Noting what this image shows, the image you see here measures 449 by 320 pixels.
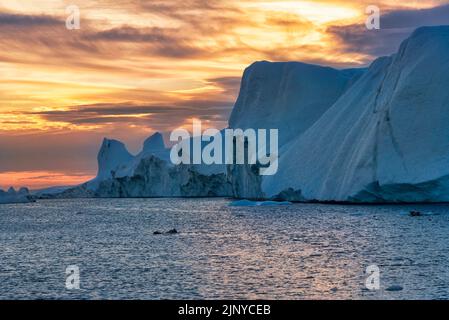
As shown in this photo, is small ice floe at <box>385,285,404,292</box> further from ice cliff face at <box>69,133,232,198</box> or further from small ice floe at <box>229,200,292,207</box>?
ice cliff face at <box>69,133,232,198</box>

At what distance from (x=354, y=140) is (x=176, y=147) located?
192 feet

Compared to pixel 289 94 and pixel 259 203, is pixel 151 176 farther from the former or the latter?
pixel 259 203

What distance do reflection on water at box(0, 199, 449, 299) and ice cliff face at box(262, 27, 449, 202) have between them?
7917 millimetres

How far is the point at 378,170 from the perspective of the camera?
62.3 meters

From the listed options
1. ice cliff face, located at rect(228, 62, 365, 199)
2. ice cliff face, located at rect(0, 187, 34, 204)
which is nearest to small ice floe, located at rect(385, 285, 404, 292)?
ice cliff face, located at rect(228, 62, 365, 199)

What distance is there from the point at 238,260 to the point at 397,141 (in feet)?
121

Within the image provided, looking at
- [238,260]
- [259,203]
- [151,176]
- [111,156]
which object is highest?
[111,156]

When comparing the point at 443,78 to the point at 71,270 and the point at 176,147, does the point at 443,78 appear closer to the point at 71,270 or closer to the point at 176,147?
the point at 71,270

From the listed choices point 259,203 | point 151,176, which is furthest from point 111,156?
point 259,203

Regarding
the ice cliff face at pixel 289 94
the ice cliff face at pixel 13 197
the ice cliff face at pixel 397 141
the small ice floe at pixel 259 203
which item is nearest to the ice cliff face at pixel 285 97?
the ice cliff face at pixel 289 94

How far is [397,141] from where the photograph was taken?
63.5m
